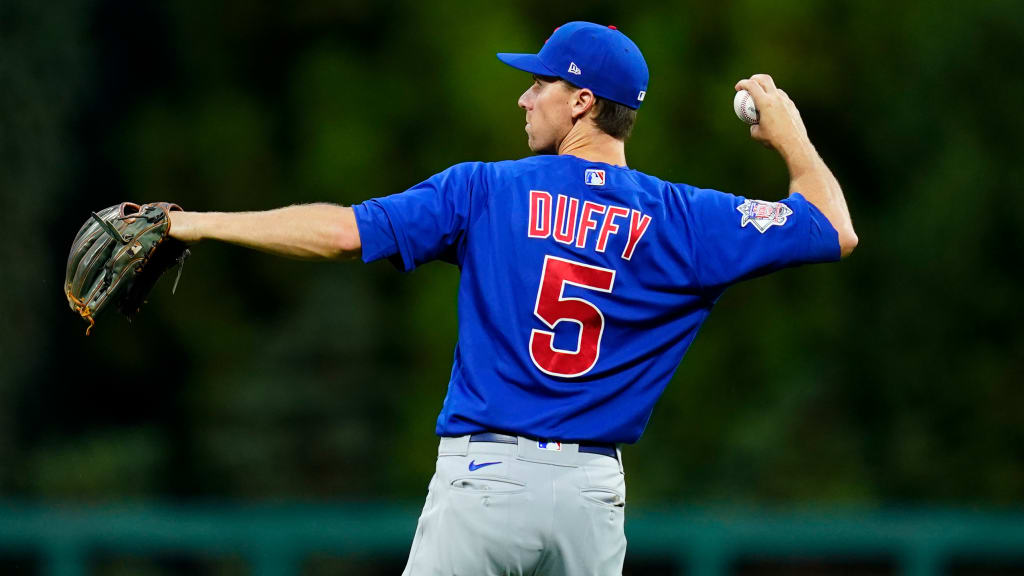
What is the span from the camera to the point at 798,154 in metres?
3.90

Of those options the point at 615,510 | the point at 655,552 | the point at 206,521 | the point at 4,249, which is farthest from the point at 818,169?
Result: the point at 4,249

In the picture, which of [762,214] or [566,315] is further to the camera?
[762,214]

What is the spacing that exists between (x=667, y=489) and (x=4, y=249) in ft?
18.5

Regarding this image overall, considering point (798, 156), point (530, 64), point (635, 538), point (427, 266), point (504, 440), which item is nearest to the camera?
point (504, 440)

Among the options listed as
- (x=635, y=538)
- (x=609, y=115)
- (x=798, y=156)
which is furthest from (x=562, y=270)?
(x=635, y=538)

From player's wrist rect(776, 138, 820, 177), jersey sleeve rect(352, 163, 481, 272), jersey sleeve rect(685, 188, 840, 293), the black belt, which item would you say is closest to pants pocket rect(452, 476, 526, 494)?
the black belt

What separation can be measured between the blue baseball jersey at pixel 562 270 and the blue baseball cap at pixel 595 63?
23 centimetres

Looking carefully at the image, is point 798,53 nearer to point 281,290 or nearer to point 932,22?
point 932,22

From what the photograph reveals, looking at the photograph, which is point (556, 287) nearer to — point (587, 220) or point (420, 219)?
point (587, 220)

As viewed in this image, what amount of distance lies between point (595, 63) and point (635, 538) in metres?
5.35

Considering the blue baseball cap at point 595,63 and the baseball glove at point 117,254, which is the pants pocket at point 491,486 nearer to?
the baseball glove at point 117,254

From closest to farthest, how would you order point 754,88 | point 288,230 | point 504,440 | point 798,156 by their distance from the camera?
point 288,230 → point 504,440 → point 798,156 → point 754,88

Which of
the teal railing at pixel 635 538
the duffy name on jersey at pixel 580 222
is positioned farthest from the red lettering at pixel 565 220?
the teal railing at pixel 635 538

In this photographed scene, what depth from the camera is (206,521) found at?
8703 mm
